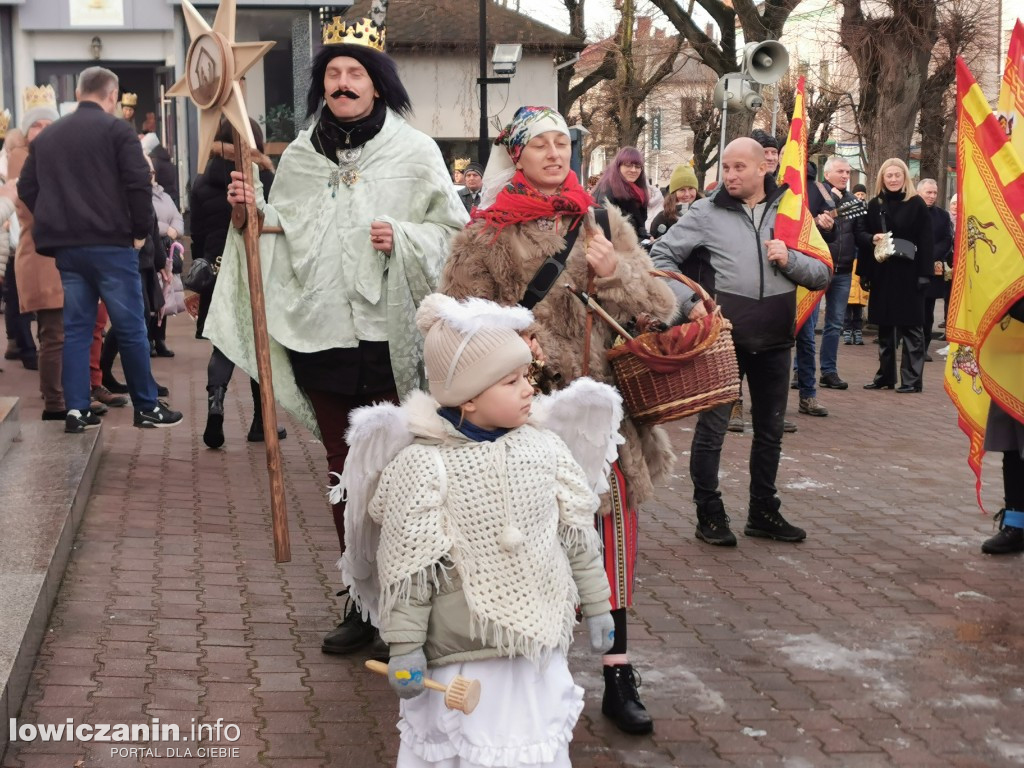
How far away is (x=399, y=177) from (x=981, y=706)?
2744 mm

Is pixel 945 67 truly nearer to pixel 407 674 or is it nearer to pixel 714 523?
pixel 714 523

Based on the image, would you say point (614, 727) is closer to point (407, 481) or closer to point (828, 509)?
point (407, 481)

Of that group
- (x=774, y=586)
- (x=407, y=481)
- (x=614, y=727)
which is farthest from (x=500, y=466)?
(x=774, y=586)

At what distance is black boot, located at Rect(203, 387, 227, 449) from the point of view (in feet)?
30.6

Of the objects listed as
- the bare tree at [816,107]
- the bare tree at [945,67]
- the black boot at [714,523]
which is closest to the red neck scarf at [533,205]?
the black boot at [714,523]

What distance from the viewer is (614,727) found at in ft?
15.3

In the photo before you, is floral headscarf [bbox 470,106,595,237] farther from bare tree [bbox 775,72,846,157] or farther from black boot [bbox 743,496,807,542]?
bare tree [bbox 775,72,846,157]

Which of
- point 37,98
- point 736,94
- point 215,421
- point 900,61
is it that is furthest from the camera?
point 900,61

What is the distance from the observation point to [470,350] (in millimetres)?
3465

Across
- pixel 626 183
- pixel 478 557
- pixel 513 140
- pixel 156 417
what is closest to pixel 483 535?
pixel 478 557

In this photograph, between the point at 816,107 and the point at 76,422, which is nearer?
the point at 76,422

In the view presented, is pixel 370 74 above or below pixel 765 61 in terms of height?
below

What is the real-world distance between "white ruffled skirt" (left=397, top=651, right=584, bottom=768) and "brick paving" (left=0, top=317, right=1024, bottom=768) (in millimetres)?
821

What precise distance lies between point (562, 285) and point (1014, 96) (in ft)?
10.3
